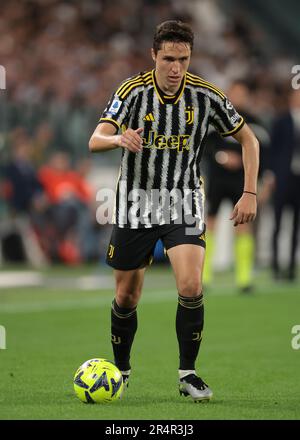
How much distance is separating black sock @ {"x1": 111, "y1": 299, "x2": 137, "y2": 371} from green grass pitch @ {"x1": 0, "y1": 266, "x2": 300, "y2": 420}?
23 centimetres

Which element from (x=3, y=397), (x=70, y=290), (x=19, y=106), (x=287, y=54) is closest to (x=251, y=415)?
(x=3, y=397)

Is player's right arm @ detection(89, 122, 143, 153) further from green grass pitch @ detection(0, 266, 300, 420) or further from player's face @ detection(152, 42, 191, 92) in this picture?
green grass pitch @ detection(0, 266, 300, 420)

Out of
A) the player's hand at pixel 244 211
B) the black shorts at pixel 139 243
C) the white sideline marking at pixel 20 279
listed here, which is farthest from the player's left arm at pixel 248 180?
the white sideline marking at pixel 20 279

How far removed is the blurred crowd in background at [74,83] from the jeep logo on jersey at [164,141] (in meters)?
7.93

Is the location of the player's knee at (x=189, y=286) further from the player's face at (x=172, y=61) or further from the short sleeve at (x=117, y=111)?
the player's face at (x=172, y=61)

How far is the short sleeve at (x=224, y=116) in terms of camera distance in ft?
22.2

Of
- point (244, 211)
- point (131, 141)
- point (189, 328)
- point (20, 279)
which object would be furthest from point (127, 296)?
point (20, 279)

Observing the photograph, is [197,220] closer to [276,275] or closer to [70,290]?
[70,290]

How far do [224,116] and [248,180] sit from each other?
1.41 ft

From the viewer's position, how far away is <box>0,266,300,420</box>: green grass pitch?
630 centimetres

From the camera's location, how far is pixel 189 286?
660 cm

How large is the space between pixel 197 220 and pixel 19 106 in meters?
11.6

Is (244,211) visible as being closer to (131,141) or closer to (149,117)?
(149,117)

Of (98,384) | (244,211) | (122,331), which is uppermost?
(244,211)
